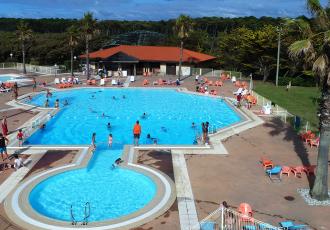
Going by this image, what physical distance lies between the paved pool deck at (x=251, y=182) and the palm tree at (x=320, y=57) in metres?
1.13

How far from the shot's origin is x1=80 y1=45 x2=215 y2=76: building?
53312mm

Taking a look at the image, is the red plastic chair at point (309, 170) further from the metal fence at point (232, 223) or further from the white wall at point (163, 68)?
the white wall at point (163, 68)

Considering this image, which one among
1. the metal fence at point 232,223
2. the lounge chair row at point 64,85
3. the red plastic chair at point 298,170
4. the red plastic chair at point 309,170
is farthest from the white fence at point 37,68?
the metal fence at point 232,223

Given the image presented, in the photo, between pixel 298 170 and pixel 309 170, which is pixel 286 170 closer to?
pixel 298 170

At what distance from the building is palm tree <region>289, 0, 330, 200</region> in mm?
40686

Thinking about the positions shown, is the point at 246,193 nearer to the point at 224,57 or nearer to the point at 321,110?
the point at 321,110

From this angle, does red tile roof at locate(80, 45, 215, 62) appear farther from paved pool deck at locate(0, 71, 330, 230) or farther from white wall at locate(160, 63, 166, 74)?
paved pool deck at locate(0, 71, 330, 230)

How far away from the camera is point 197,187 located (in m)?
14.3

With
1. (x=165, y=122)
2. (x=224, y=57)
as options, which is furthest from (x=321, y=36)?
(x=224, y=57)

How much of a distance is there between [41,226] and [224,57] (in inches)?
2064

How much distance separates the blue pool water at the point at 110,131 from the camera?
1399 centimetres

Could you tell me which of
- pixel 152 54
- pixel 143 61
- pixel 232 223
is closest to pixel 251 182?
pixel 232 223

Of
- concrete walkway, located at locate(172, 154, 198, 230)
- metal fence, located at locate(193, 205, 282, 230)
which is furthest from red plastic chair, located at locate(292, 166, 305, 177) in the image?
metal fence, located at locate(193, 205, 282, 230)

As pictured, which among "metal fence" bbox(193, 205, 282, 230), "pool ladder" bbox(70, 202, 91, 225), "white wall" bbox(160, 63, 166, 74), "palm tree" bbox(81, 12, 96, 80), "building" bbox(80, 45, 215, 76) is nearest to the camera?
"metal fence" bbox(193, 205, 282, 230)
